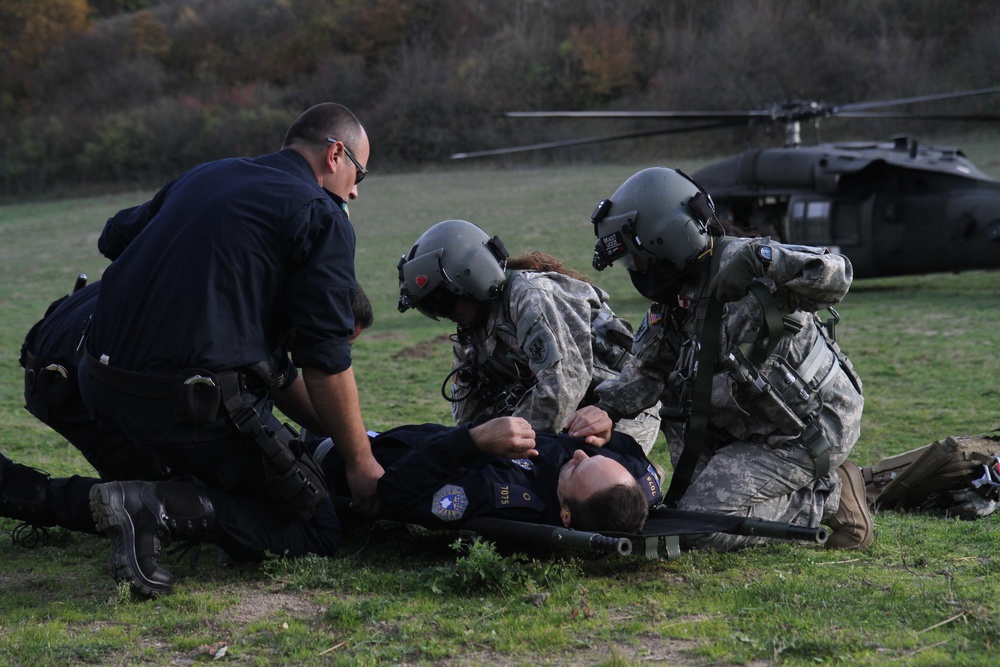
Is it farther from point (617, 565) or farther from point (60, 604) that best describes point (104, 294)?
point (617, 565)

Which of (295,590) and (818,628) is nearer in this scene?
(818,628)

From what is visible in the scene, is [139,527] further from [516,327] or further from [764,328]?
[764,328]

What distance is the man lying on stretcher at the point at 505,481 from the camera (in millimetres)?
4539

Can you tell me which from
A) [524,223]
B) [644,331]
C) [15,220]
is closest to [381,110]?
[15,220]

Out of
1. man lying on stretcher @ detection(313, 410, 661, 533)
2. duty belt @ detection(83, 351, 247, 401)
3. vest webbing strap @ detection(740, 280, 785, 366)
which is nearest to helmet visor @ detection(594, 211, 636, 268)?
vest webbing strap @ detection(740, 280, 785, 366)

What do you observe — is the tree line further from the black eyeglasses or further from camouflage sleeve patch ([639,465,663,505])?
camouflage sleeve patch ([639,465,663,505])

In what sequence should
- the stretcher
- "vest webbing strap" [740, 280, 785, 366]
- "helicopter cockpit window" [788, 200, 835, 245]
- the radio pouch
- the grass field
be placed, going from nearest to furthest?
the grass field, the stretcher, the radio pouch, "vest webbing strap" [740, 280, 785, 366], "helicopter cockpit window" [788, 200, 835, 245]

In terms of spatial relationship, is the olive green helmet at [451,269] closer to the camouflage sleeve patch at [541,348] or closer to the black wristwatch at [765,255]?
the camouflage sleeve patch at [541,348]

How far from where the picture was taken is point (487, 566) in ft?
13.9

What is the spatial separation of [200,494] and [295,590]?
558mm

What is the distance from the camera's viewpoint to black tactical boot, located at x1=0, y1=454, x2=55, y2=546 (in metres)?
5.07

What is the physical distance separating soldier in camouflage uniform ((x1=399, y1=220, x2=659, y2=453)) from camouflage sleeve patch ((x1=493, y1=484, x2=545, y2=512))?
91 cm

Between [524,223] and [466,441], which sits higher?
[466,441]

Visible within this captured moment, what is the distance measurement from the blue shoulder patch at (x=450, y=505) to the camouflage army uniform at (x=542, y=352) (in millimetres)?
991
